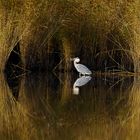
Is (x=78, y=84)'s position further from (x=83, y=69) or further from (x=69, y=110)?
(x=69, y=110)

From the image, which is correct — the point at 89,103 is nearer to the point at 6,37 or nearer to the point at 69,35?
the point at 6,37

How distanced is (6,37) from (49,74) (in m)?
2.51

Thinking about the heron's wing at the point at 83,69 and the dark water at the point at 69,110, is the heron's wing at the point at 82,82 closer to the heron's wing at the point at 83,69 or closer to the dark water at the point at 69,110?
the dark water at the point at 69,110

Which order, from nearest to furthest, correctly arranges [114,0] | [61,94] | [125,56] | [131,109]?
[131,109] → [61,94] → [114,0] → [125,56]

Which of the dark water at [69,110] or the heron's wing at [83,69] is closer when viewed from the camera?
the dark water at [69,110]

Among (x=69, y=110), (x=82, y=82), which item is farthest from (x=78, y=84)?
(x=69, y=110)

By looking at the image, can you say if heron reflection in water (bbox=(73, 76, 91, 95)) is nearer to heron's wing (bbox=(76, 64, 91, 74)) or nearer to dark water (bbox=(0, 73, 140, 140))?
dark water (bbox=(0, 73, 140, 140))

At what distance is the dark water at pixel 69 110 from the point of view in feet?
23.5

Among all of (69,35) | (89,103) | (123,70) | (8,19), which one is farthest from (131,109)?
(69,35)

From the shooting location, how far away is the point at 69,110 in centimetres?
903

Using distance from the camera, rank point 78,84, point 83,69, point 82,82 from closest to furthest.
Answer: point 78,84
point 82,82
point 83,69

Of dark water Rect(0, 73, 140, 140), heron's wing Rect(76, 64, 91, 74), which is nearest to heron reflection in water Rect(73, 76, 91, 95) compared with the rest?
dark water Rect(0, 73, 140, 140)

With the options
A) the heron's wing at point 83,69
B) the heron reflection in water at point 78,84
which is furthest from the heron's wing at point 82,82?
the heron's wing at point 83,69

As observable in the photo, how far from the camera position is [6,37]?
49.4 ft
